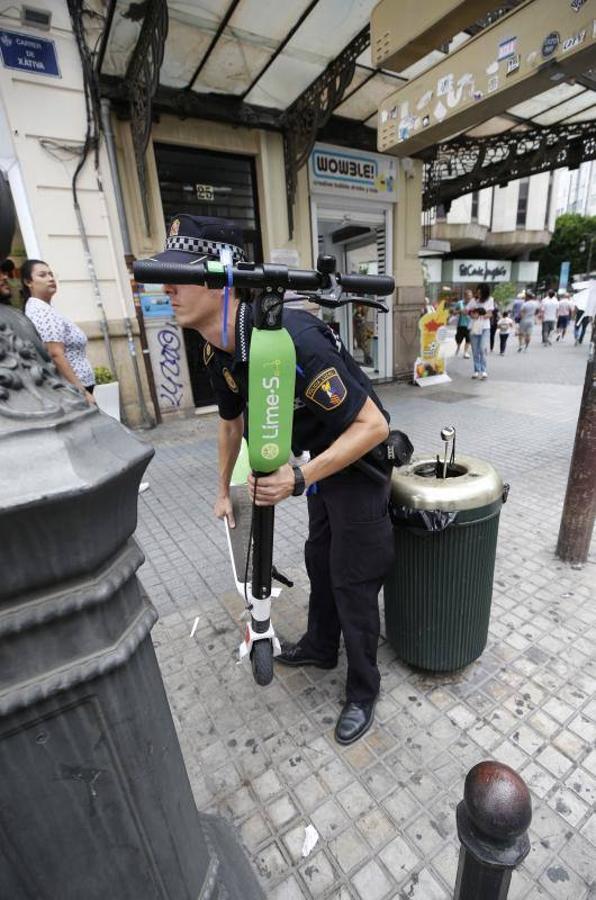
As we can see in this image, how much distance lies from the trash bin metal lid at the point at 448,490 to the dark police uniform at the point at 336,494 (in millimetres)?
150

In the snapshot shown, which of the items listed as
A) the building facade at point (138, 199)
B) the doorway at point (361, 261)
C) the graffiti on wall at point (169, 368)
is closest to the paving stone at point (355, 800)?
the building facade at point (138, 199)

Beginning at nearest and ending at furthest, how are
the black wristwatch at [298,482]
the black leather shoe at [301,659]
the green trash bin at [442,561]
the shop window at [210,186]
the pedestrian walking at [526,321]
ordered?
1. the black wristwatch at [298,482]
2. the green trash bin at [442,561]
3. the black leather shoe at [301,659]
4. the shop window at [210,186]
5. the pedestrian walking at [526,321]

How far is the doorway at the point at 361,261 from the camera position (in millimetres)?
8727

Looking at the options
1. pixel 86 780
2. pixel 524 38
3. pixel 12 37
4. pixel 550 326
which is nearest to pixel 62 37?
pixel 12 37

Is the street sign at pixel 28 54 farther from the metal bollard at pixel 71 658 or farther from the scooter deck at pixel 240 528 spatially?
the metal bollard at pixel 71 658

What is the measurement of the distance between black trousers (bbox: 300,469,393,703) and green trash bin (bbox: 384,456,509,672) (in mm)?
179

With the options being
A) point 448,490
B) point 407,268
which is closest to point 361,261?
point 407,268

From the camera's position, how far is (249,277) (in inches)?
42.9

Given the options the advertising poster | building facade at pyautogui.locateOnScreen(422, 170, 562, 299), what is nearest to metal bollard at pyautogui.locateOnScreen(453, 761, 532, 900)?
the advertising poster

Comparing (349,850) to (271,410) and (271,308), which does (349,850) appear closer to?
(271,410)

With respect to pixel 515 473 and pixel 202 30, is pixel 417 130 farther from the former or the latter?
pixel 515 473

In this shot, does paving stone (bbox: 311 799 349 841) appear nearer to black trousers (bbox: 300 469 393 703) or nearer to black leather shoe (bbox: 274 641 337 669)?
black trousers (bbox: 300 469 393 703)

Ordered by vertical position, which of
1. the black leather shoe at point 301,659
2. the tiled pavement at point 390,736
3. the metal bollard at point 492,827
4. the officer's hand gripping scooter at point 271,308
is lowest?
the tiled pavement at point 390,736

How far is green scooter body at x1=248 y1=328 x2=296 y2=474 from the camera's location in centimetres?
107
